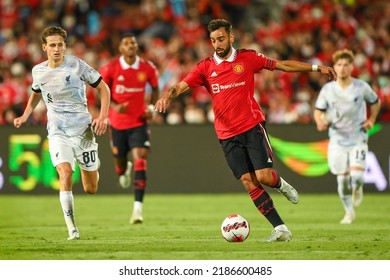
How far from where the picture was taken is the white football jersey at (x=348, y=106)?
595 inches

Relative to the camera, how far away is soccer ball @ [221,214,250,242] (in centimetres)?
1172

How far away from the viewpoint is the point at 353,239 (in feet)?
40.1

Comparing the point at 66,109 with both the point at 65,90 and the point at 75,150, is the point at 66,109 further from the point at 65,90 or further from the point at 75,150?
the point at 75,150

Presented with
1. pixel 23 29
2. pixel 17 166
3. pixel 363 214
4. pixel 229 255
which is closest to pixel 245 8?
pixel 23 29

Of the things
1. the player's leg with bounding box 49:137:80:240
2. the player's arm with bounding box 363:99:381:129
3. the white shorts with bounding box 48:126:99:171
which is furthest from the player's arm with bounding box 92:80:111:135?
the player's arm with bounding box 363:99:381:129

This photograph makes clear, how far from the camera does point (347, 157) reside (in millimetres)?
15141

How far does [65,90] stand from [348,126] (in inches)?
193

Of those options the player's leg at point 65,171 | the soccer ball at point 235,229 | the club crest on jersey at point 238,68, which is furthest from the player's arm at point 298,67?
the player's leg at point 65,171

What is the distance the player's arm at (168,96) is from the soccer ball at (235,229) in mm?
1626

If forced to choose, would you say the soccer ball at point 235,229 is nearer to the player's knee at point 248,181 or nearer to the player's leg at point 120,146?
the player's knee at point 248,181

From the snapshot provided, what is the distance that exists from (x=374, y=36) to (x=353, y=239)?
13.0 metres

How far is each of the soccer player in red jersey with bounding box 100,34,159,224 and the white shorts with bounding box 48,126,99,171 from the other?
314cm

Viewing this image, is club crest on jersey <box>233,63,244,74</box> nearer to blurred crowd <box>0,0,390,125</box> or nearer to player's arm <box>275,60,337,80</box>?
player's arm <box>275,60,337,80</box>

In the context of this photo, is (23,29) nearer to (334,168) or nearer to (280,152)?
(280,152)
